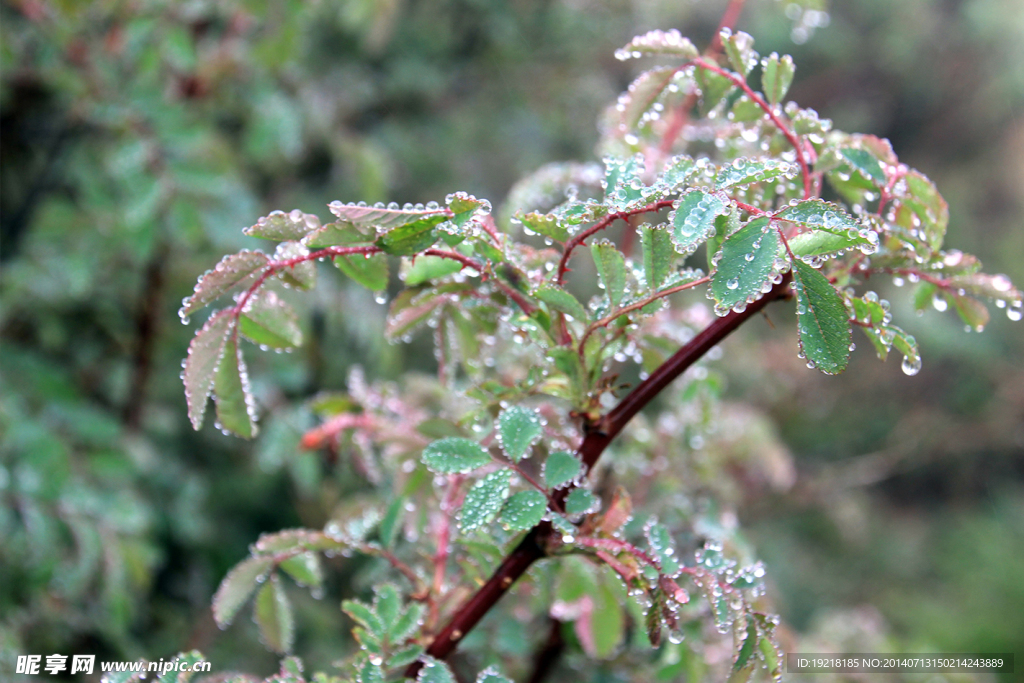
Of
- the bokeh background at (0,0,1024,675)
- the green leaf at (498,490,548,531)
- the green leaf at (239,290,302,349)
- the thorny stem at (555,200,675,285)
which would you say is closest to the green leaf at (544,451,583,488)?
the green leaf at (498,490,548,531)

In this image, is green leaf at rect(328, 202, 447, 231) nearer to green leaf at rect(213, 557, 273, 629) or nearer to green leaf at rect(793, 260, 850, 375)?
green leaf at rect(793, 260, 850, 375)

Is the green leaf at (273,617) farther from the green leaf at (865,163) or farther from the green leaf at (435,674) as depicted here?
the green leaf at (865,163)

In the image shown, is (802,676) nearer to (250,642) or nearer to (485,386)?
(485,386)

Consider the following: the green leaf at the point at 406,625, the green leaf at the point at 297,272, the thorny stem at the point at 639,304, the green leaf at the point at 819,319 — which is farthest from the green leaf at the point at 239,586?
the green leaf at the point at 819,319

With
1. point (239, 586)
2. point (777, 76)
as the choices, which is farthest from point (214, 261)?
point (777, 76)

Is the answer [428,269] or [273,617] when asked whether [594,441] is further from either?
[273,617]

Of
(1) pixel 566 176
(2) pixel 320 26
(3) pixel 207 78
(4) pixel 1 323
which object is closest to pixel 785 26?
(2) pixel 320 26

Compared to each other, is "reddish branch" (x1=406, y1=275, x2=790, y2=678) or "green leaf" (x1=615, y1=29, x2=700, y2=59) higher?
"green leaf" (x1=615, y1=29, x2=700, y2=59)
